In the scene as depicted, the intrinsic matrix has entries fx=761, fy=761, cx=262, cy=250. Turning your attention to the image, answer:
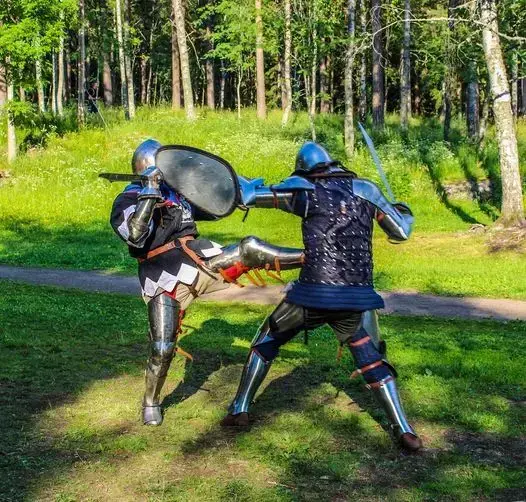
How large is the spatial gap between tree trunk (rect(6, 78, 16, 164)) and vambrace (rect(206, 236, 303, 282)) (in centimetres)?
1769

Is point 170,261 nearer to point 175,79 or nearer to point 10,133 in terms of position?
point 10,133

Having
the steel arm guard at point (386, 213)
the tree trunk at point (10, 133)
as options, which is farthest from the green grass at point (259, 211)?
the steel arm guard at point (386, 213)

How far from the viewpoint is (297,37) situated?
28.0 meters

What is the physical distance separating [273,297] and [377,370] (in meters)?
6.33

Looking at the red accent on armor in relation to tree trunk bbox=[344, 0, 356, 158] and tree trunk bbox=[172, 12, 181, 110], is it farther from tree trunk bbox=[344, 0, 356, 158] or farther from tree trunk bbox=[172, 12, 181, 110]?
tree trunk bbox=[172, 12, 181, 110]

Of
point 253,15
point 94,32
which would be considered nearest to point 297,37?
point 253,15

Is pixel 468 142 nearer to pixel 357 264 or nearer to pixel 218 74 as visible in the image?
pixel 357 264

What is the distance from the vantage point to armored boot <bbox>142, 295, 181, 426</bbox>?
4.93 meters

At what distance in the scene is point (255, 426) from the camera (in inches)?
196

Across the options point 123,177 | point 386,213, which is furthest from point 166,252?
point 386,213

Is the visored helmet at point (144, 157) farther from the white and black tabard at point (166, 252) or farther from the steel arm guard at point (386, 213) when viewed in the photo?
the steel arm guard at point (386, 213)

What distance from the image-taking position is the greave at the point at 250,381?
495 cm

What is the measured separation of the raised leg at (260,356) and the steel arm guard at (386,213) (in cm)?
81

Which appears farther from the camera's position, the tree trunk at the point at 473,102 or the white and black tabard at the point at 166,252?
the tree trunk at the point at 473,102
